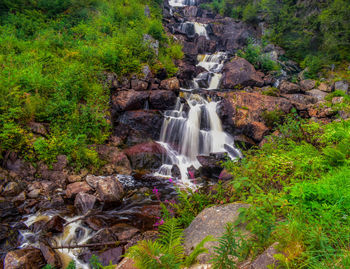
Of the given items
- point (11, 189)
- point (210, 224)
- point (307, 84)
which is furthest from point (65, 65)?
point (307, 84)

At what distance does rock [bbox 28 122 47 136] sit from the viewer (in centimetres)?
713

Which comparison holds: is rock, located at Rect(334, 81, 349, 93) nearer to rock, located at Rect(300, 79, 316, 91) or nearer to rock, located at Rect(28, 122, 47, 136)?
rock, located at Rect(300, 79, 316, 91)

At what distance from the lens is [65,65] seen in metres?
9.70

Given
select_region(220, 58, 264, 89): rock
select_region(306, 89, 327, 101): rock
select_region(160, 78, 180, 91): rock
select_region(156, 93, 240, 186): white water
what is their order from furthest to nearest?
select_region(220, 58, 264, 89): rock, select_region(306, 89, 327, 101): rock, select_region(160, 78, 180, 91): rock, select_region(156, 93, 240, 186): white water

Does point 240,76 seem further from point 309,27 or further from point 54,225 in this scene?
point 54,225

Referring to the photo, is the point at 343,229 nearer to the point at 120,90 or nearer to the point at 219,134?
the point at 219,134

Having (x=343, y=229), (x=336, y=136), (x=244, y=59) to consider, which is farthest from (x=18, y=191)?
(x=244, y=59)

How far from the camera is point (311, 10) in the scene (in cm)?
1780

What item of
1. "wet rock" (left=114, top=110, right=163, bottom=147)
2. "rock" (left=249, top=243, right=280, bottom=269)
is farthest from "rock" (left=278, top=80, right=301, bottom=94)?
"rock" (left=249, top=243, right=280, bottom=269)

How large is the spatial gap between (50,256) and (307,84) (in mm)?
17111

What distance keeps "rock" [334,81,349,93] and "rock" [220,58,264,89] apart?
4586mm

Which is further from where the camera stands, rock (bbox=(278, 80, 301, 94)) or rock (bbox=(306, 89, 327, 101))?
rock (bbox=(278, 80, 301, 94))

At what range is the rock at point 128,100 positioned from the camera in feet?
33.1

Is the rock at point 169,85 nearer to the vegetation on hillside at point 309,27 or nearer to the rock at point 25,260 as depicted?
the rock at point 25,260
